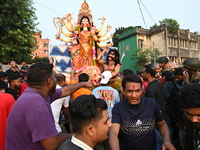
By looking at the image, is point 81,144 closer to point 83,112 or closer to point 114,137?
point 83,112

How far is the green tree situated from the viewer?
14320 mm

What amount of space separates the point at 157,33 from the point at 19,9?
16217 millimetres

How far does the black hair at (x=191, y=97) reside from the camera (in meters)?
1.65

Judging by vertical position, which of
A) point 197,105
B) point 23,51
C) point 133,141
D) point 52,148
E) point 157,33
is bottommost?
point 133,141

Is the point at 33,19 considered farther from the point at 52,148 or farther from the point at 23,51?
the point at 52,148

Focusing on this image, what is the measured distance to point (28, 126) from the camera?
1.56 metres

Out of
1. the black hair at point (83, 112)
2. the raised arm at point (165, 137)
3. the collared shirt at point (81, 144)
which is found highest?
the black hair at point (83, 112)

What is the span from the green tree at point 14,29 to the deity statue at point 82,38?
21.1 ft

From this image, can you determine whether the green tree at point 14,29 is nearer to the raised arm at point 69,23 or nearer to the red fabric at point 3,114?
the raised arm at point 69,23

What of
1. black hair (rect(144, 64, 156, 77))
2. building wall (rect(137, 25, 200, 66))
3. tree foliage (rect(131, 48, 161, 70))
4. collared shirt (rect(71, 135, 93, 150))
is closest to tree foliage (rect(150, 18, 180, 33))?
building wall (rect(137, 25, 200, 66))

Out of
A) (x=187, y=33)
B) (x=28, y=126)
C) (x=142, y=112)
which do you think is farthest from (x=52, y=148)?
(x=187, y=33)

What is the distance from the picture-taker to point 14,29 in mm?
14992

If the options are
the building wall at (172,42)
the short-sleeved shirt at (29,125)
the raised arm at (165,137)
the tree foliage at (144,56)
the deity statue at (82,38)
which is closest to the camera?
the short-sleeved shirt at (29,125)

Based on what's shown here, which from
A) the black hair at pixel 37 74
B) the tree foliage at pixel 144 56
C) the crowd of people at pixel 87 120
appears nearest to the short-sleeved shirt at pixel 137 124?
the crowd of people at pixel 87 120
